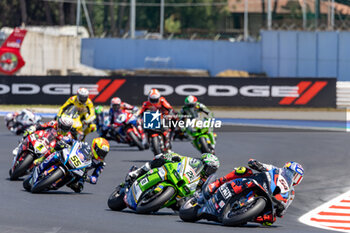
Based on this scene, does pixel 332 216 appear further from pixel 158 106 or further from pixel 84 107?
pixel 84 107

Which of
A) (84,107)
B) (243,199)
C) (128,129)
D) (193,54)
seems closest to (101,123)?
(128,129)

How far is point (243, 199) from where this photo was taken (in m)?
10.6

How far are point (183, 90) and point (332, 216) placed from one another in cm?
2330

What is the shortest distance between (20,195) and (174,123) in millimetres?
8549

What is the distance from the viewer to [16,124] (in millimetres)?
25734

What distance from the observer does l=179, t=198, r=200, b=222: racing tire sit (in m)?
11.3

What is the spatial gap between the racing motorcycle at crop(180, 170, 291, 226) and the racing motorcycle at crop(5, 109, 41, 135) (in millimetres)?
14410

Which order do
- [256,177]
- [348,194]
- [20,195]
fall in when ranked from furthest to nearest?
[348,194] < [20,195] < [256,177]

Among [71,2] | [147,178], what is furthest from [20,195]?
[71,2]

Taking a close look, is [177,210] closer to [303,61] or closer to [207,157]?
[207,157]

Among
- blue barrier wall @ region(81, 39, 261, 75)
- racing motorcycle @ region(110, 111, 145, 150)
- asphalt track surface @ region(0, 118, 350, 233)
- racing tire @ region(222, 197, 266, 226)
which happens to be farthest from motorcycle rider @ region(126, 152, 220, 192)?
blue barrier wall @ region(81, 39, 261, 75)

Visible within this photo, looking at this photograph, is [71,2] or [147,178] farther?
[71,2]

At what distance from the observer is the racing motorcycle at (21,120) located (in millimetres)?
24844

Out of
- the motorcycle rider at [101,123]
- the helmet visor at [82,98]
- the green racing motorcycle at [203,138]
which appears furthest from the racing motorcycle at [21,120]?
the green racing motorcycle at [203,138]
